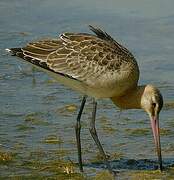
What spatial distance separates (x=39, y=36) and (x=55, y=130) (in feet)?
13.1

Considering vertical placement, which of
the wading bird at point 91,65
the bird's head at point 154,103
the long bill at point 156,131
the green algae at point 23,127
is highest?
the wading bird at point 91,65

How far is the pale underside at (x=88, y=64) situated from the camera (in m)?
8.94

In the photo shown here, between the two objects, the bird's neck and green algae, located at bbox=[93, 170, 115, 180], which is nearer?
green algae, located at bbox=[93, 170, 115, 180]

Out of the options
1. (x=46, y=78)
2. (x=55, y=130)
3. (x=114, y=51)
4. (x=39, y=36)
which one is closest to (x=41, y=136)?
(x=55, y=130)

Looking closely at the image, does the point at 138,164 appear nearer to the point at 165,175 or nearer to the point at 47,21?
the point at 165,175

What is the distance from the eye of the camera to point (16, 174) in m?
8.70

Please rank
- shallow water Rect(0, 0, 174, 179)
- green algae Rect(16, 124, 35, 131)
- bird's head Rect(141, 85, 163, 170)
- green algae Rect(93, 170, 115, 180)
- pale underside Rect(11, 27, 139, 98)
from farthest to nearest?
green algae Rect(16, 124, 35, 131) → shallow water Rect(0, 0, 174, 179) → bird's head Rect(141, 85, 163, 170) → pale underside Rect(11, 27, 139, 98) → green algae Rect(93, 170, 115, 180)

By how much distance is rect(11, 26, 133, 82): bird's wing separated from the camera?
895 cm

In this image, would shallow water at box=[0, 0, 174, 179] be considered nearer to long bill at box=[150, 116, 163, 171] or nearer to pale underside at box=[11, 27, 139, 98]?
long bill at box=[150, 116, 163, 171]

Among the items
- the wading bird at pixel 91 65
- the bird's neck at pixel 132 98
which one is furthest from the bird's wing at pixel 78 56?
the bird's neck at pixel 132 98

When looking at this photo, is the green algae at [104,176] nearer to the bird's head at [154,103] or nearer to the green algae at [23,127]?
the bird's head at [154,103]

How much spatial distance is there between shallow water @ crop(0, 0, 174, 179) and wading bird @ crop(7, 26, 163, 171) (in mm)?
392

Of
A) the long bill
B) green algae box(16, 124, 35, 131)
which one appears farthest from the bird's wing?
green algae box(16, 124, 35, 131)

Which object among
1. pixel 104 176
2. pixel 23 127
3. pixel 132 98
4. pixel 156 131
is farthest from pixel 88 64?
pixel 23 127
